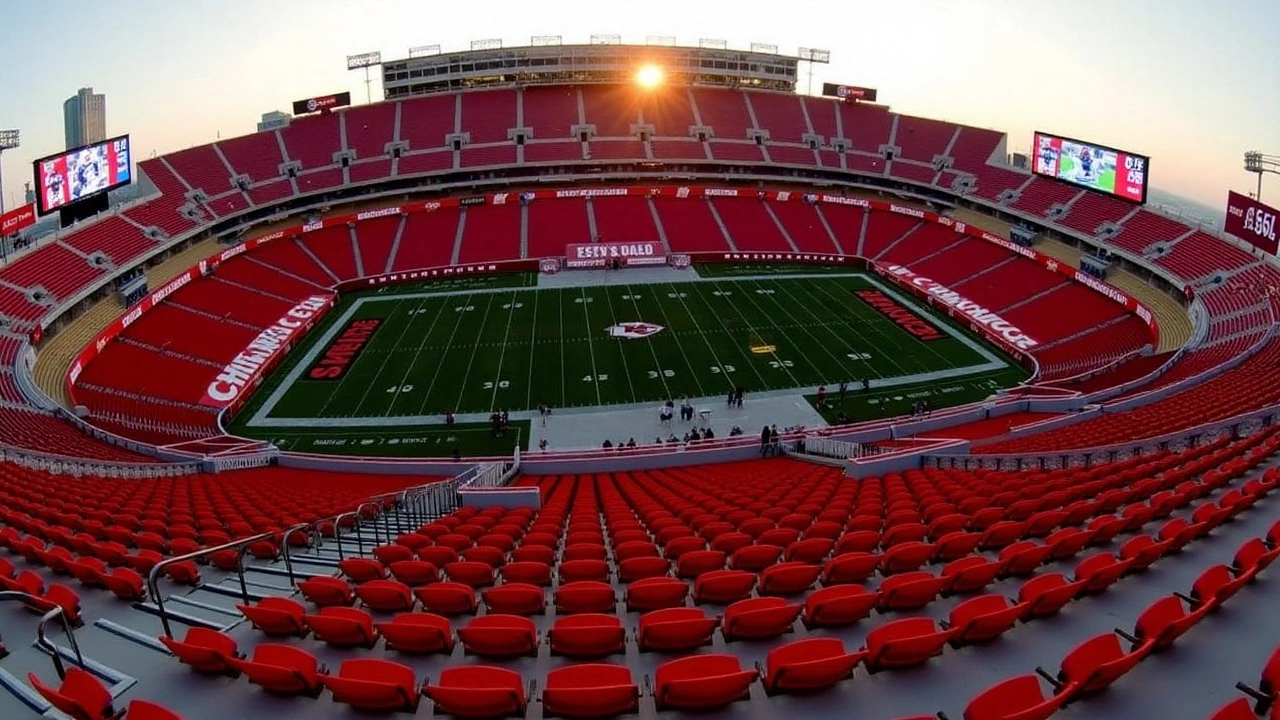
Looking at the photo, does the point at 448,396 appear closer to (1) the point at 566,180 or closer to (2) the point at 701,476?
(2) the point at 701,476

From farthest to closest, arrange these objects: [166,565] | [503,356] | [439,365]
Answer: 1. [503,356]
2. [439,365]
3. [166,565]

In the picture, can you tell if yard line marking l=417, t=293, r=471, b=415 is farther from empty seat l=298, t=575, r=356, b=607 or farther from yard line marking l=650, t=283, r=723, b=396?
empty seat l=298, t=575, r=356, b=607

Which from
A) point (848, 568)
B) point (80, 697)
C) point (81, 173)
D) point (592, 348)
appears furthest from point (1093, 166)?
point (81, 173)

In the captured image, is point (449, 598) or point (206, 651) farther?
point (449, 598)

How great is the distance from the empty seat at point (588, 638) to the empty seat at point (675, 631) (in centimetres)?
20

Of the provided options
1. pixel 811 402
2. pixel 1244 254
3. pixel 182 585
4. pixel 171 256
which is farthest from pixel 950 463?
pixel 171 256

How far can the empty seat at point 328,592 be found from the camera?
7484 mm

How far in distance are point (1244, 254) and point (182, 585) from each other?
45.5 m

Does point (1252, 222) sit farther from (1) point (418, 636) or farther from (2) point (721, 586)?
(1) point (418, 636)

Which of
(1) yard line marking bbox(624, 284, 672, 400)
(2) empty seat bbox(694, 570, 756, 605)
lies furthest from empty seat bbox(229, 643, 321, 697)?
(1) yard line marking bbox(624, 284, 672, 400)

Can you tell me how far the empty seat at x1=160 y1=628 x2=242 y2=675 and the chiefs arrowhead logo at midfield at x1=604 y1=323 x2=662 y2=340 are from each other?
107 feet

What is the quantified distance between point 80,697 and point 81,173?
42321 mm

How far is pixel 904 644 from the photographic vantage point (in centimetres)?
569

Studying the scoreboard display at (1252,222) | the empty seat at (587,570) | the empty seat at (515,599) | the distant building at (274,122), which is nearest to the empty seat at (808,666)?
the empty seat at (515,599)
